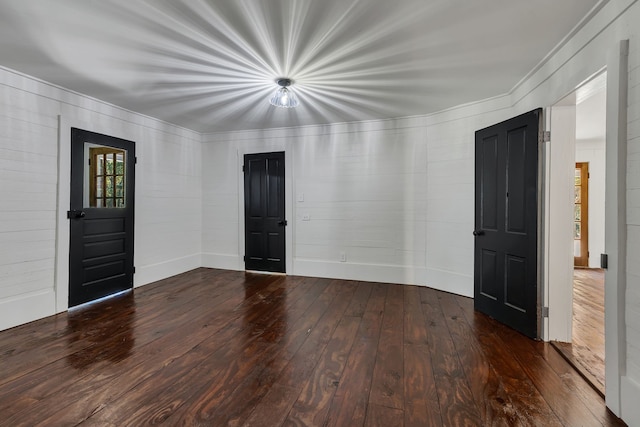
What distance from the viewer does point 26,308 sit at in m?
2.99

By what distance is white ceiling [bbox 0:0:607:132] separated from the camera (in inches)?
75.6

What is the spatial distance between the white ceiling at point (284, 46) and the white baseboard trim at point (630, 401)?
229 centimetres

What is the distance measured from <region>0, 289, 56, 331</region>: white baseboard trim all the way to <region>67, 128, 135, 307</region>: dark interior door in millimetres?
217

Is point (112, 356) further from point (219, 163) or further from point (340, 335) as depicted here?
point (219, 163)

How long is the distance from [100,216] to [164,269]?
1.32 m

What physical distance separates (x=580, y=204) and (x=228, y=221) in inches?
269

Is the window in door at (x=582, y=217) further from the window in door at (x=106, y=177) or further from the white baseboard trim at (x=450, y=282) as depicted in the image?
the window in door at (x=106, y=177)

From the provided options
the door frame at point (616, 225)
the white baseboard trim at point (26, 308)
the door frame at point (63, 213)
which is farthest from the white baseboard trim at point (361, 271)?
the white baseboard trim at point (26, 308)

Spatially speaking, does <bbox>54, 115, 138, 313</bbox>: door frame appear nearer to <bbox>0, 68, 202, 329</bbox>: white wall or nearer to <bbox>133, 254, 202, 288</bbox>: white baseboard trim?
<bbox>0, 68, 202, 329</bbox>: white wall

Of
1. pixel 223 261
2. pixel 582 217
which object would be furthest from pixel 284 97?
pixel 582 217

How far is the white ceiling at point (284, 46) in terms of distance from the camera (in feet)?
6.30

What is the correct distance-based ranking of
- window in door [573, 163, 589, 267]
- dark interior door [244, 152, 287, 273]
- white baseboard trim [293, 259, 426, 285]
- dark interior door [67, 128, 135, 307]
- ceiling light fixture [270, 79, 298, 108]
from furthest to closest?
window in door [573, 163, 589, 267], dark interior door [244, 152, 287, 273], white baseboard trim [293, 259, 426, 285], dark interior door [67, 128, 135, 307], ceiling light fixture [270, 79, 298, 108]

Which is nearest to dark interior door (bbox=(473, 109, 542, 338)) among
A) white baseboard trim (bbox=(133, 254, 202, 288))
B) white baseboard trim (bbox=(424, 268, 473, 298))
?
white baseboard trim (bbox=(424, 268, 473, 298))

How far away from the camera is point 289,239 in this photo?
4.95 m
